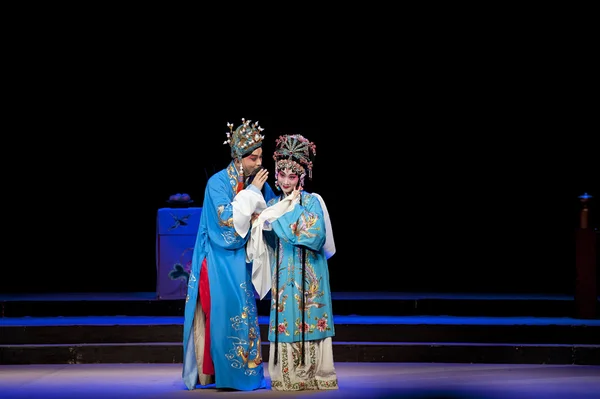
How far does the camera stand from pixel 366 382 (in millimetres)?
5945

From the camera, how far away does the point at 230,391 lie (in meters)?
5.61

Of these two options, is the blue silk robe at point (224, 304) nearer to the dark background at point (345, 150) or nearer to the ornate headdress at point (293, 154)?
the ornate headdress at point (293, 154)

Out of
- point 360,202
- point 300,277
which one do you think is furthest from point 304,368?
point 360,202

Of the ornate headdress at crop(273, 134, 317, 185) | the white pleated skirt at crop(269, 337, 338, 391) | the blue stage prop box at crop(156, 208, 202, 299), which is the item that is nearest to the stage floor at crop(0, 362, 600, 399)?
the white pleated skirt at crop(269, 337, 338, 391)

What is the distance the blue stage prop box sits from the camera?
754 centimetres

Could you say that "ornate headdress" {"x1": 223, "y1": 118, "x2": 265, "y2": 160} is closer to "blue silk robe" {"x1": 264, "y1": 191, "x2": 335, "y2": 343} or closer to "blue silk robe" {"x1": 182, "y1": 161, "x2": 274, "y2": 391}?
"blue silk robe" {"x1": 182, "y1": 161, "x2": 274, "y2": 391}

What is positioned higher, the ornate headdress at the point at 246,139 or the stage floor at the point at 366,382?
the ornate headdress at the point at 246,139

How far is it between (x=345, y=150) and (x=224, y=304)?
301 centimetres

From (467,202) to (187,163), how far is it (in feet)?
6.88

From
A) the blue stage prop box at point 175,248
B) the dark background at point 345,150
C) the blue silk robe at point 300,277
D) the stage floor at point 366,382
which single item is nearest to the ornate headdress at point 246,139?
the blue silk robe at point 300,277

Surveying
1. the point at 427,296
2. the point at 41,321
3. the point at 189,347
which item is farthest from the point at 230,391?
the point at 427,296

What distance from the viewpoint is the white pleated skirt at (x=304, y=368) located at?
5574 mm

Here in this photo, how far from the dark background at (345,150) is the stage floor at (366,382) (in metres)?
1.92

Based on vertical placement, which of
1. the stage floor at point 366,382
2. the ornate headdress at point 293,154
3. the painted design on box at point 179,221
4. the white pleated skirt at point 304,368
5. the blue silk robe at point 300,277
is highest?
the ornate headdress at point 293,154
